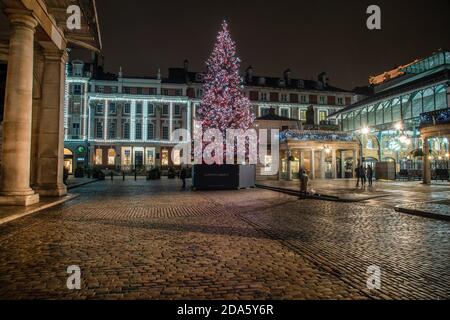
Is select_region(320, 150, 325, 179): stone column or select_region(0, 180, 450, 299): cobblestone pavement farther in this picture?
select_region(320, 150, 325, 179): stone column

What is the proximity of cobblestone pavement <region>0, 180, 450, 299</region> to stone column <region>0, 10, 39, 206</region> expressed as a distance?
9.01 ft

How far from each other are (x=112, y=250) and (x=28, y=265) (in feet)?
4.44

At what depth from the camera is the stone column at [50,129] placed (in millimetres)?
15391

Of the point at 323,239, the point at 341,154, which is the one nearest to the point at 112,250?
the point at 323,239

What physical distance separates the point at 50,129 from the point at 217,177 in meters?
11.3

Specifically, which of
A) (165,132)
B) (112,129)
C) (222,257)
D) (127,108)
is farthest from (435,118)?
(112,129)

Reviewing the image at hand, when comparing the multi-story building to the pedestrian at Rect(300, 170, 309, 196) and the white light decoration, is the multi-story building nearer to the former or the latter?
the white light decoration

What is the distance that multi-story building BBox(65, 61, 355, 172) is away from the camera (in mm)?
58188

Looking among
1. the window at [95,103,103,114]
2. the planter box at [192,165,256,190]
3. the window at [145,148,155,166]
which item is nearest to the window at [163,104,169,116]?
the window at [145,148,155,166]

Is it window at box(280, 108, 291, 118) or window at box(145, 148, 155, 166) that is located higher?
window at box(280, 108, 291, 118)

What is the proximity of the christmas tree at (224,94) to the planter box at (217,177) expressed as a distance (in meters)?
7.51

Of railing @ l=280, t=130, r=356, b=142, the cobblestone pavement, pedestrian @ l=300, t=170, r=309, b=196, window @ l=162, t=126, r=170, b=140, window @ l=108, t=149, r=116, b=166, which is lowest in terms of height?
the cobblestone pavement

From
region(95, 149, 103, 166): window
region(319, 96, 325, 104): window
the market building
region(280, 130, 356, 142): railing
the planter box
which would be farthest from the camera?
region(319, 96, 325, 104): window

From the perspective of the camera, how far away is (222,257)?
216 inches
